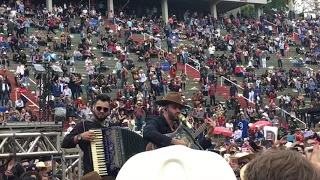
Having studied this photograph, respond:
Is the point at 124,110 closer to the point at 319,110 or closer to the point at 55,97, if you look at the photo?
the point at 55,97

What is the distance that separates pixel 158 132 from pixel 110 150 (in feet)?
1.34

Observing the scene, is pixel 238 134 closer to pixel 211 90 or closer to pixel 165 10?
pixel 211 90

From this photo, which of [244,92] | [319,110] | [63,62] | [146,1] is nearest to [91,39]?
[63,62]

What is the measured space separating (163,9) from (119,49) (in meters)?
12.3

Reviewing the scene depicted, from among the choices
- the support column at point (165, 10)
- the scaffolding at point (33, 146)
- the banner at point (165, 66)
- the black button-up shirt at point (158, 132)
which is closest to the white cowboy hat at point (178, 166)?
the black button-up shirt at point (158, 132)

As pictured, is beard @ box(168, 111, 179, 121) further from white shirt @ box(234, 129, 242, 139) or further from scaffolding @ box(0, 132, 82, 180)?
white shirt @ box(234, 129, 242, 139)

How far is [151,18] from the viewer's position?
136 ft

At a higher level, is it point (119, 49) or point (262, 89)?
point (119, 49)

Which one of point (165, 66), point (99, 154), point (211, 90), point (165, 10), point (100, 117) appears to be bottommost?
point (211, 90)

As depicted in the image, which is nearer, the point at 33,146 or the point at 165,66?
the point at 33,146

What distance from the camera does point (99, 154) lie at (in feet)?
16.9

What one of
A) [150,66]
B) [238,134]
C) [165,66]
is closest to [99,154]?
[238,134]

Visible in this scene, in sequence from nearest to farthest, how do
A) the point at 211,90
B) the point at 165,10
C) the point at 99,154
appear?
the point at 99,154 → the point at 211,90 → the point at 165,10

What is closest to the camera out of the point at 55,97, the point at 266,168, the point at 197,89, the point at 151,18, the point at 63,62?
the point at 266,168
